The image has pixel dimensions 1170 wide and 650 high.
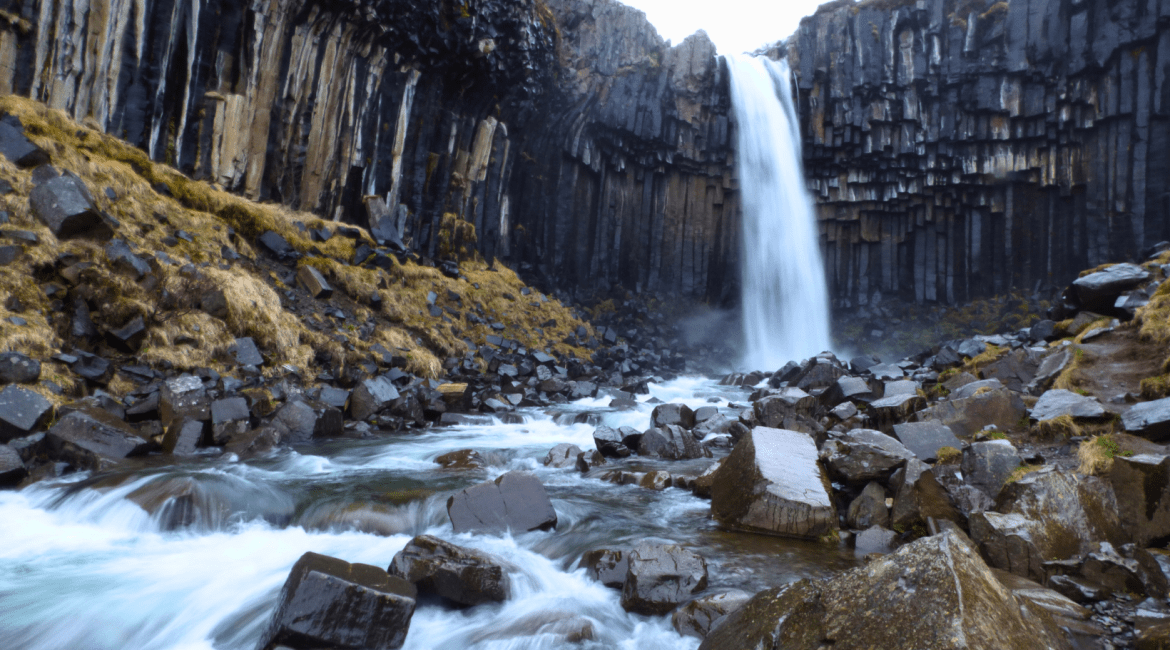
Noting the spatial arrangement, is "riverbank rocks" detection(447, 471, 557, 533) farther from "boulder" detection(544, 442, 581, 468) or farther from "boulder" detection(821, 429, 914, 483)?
"boulder" detection(821, 429, 914, 483)

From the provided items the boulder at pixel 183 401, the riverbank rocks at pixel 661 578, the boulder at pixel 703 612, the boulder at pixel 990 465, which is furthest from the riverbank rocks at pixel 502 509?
the boulder at pixel 183 401

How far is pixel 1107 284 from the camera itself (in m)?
10.4

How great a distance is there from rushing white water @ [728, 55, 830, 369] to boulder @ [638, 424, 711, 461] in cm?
2011

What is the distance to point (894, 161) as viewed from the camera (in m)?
27.9

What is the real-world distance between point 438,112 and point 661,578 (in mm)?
20734

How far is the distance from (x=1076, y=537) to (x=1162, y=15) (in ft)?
99.3

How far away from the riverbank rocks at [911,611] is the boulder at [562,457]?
18.4ft

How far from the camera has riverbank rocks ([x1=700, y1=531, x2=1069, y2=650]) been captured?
2.06 metres

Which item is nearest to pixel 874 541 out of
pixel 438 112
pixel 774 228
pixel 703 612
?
pixel 703 612

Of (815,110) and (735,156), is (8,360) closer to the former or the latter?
(735,156)

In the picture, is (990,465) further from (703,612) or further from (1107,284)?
(1107,284)

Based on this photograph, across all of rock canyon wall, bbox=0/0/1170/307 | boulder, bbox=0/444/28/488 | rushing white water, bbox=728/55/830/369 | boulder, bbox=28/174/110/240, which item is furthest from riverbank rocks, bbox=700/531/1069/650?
rushing white water, bbox=728/55/830/369

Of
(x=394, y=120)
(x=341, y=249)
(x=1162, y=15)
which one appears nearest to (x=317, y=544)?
(x=341, y=249)

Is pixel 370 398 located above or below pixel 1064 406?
below
